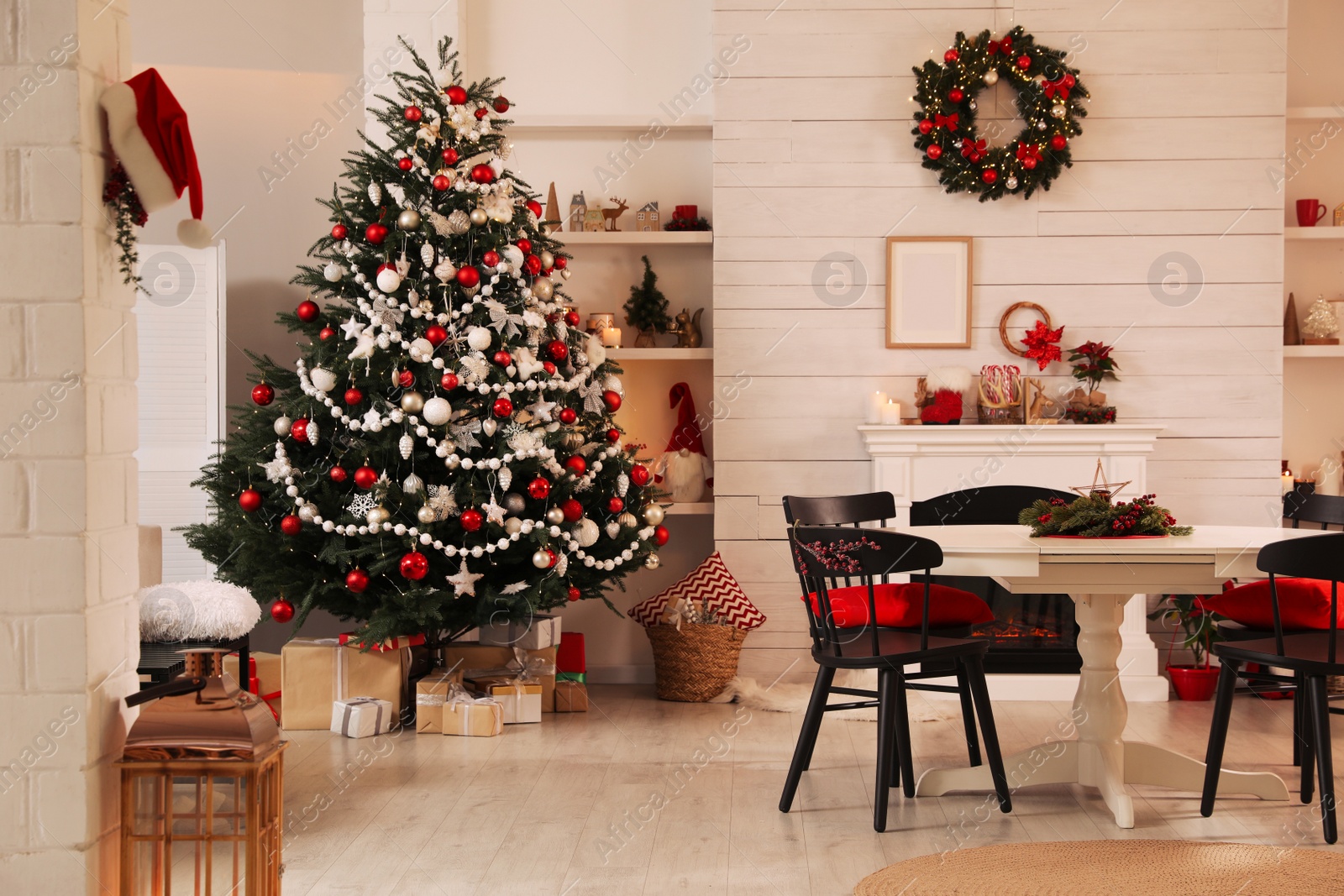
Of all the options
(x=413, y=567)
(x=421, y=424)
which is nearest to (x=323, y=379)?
(x=421, y=424)

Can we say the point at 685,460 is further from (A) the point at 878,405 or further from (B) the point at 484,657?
(B) the point at 484,657

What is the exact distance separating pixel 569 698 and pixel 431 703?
56cm

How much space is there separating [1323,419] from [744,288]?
8.64ft

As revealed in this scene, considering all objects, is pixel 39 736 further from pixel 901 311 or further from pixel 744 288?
pixel 901 311

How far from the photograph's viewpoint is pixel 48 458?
1929mm

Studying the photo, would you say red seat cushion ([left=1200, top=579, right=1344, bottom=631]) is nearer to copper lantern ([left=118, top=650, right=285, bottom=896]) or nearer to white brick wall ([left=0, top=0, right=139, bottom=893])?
copper lantern ([left=118, top=650, right=285, bottom=896])

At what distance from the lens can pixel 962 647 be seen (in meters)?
2.87

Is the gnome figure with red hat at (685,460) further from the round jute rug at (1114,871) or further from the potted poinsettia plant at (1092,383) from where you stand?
the round jute rug at (1114,871)

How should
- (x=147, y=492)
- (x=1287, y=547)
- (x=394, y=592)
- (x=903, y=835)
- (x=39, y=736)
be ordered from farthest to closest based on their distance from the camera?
(x=147, y=492)
(x=394, y=592)
(x=903, y=835)
(x=1287, y=547)
(x=39, y=736)

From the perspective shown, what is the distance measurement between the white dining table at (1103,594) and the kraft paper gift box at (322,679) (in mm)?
1982

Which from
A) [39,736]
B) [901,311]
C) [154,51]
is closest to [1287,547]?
[901,311]

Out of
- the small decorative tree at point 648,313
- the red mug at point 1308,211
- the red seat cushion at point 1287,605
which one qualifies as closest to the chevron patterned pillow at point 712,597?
the small decorative tree at point 648,313

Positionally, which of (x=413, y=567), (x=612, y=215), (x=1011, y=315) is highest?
(x=612, y=215)

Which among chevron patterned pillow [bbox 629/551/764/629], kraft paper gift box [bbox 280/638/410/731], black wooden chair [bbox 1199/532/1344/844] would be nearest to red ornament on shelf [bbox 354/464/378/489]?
kraft paper gift box [bbox 280/638/410/731]
